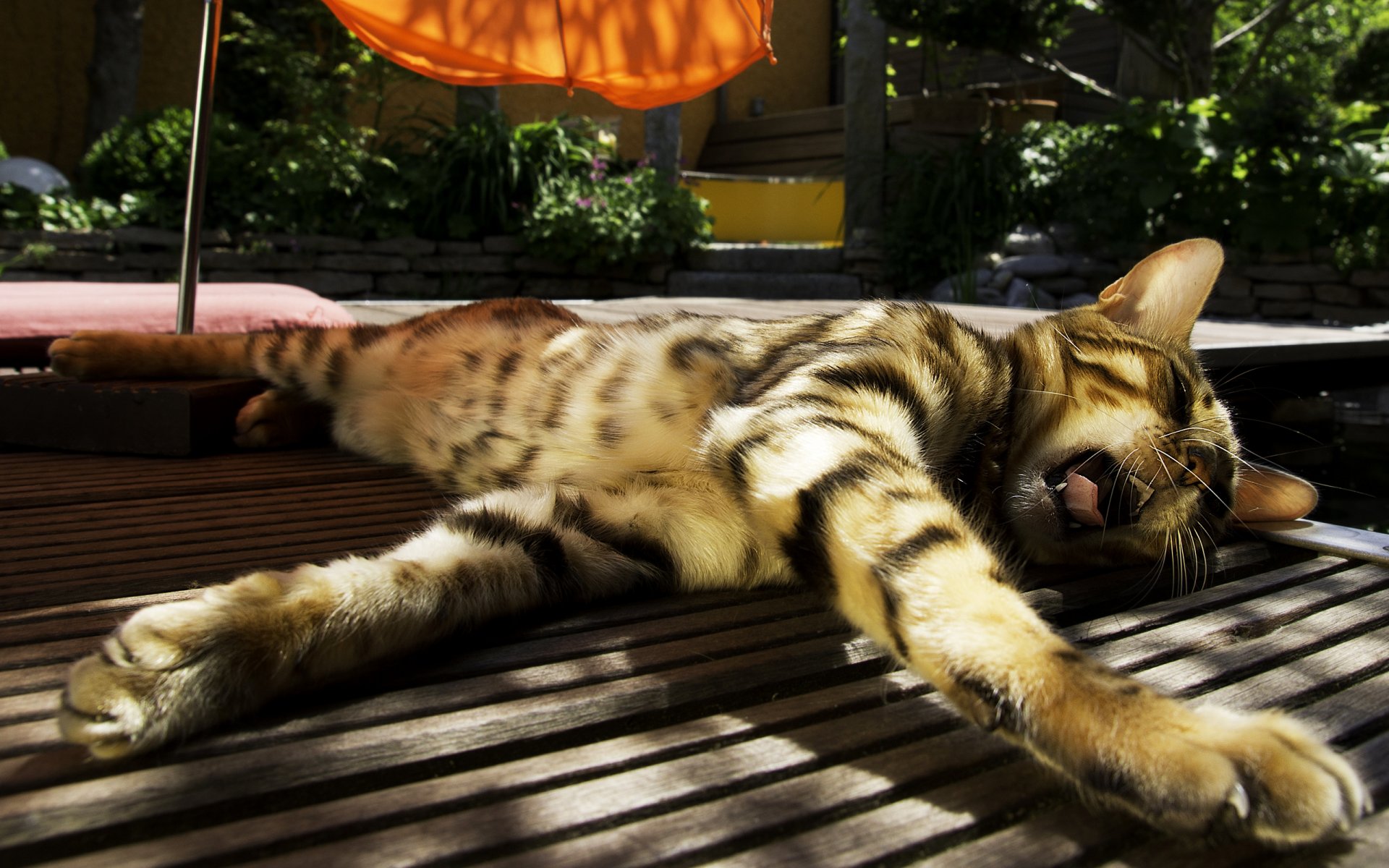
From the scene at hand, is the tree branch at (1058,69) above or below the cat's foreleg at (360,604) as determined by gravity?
above

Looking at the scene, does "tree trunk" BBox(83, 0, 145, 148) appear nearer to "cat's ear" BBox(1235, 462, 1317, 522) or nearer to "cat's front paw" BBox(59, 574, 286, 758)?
"cat's front paw" BBox(59, 574, 286, 758)

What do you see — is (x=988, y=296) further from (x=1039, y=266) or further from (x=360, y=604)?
(x=360, y=604)

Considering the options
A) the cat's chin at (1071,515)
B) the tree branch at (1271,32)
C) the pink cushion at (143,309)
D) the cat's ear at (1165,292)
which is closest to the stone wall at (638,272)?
the tree branch at (1271,32)

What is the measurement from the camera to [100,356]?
2996mm

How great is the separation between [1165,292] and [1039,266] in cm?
655

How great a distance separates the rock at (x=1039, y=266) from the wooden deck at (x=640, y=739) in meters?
6.94

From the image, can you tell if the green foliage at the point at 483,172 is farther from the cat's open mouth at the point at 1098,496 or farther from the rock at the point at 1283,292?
the cat's open mouth at the point at 1098,496

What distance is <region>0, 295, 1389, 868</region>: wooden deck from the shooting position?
1.00 m

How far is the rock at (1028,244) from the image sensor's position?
29.4 feet

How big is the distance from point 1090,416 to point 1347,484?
344cm

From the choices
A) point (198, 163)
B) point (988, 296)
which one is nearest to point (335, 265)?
point (198, 163)

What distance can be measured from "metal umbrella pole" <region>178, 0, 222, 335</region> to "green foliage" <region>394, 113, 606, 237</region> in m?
5.56

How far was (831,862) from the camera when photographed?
0.98 m

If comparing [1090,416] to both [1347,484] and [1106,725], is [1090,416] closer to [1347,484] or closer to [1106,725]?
[1106,725]
